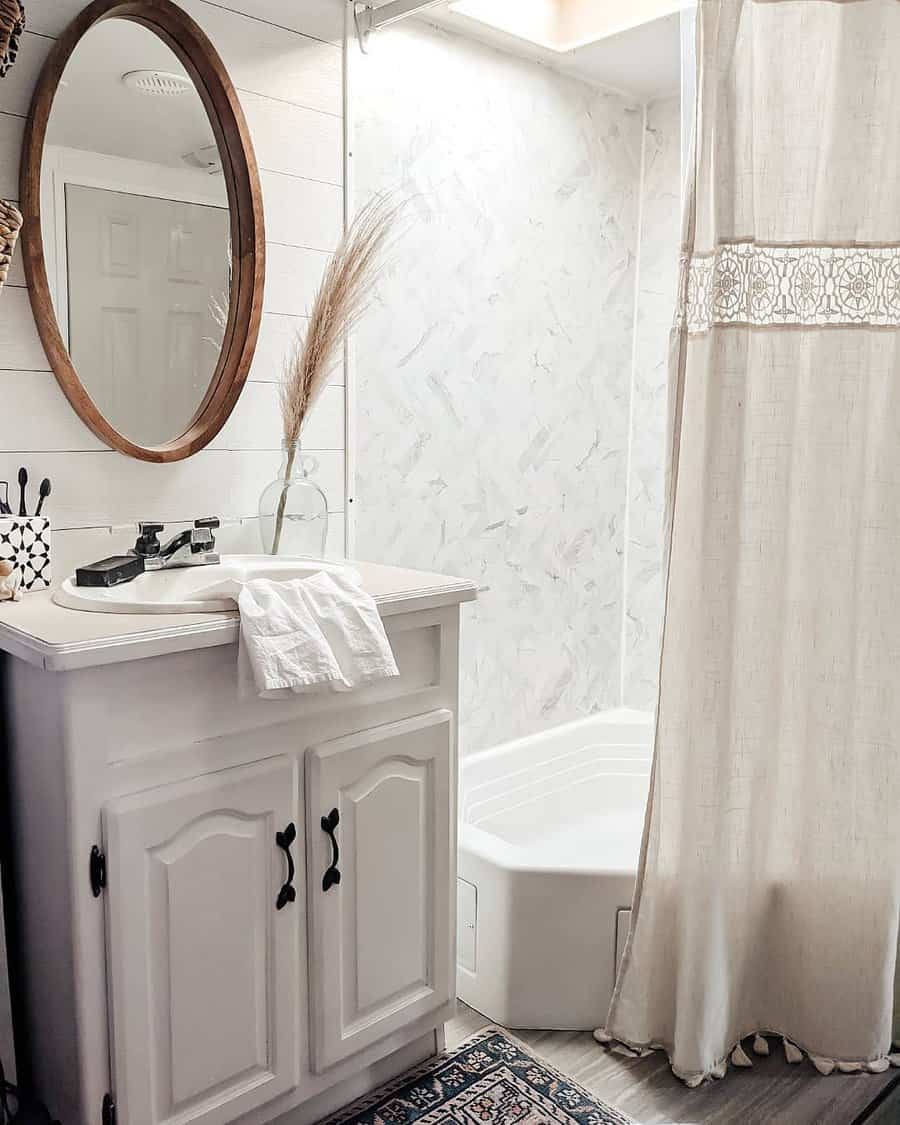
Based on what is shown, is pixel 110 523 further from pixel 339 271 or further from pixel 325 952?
pixel 325 952

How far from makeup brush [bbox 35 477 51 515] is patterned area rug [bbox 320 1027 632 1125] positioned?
1186 millimetres

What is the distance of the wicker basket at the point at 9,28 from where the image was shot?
1475mm

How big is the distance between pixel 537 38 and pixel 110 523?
162 centimetres

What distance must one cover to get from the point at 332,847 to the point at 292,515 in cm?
68

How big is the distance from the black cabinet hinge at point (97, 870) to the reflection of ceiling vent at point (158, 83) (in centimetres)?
132

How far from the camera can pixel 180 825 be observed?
4.85 feet

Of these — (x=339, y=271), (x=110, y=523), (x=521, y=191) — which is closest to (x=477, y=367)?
(x=521, y=191)

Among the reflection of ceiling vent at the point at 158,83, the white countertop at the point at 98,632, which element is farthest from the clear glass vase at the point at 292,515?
the reflection of ceiling vent at the point at 158,83

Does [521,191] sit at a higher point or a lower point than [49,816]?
higher

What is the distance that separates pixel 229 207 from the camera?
1964 mm

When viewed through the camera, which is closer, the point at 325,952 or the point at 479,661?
the point at 325,952

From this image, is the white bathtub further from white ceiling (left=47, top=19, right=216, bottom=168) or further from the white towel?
white ceiling (left=47, top=19, right=216, bottom=168)

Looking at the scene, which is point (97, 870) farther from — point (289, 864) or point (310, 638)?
point (310, 638)

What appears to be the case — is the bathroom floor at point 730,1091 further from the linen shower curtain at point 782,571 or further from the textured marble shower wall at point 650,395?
the textured marble shower wall at point 650,395
